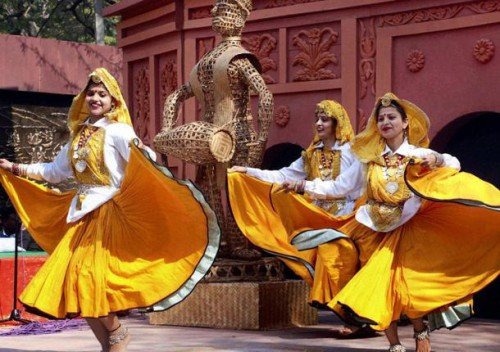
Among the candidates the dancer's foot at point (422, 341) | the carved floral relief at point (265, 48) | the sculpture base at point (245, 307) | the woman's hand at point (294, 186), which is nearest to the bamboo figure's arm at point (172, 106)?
the sculpture base at point (245, 307)

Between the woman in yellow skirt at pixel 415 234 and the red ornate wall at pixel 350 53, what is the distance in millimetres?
2200

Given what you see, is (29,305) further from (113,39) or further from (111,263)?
(113,39)

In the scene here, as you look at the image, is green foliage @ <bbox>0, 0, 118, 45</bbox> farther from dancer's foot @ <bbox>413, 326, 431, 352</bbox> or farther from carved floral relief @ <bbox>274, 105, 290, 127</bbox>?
dancer's foot @ <bbox>413, 326, 431, 352</bbox>

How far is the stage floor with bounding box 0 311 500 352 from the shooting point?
7375 mm

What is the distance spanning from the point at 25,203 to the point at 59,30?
17.7 m

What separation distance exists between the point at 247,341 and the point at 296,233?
33.4 inches

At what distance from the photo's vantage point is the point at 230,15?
8922 millimetres

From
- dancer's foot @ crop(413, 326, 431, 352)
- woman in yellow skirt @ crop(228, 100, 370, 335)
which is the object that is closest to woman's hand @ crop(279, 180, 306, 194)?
woman in yellow skirt @ crop(228, 100, 370, 335)

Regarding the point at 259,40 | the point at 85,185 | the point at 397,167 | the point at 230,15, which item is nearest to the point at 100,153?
the point at 85,185

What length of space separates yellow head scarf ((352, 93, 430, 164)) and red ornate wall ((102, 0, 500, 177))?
2.05 metres

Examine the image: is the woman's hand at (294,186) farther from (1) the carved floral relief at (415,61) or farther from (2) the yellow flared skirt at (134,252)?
(1) the carved floral relief at (415,61)

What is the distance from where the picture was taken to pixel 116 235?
Answer: 266 inches

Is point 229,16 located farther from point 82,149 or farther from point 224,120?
point 82,149

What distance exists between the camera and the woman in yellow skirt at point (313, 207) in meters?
7.11
